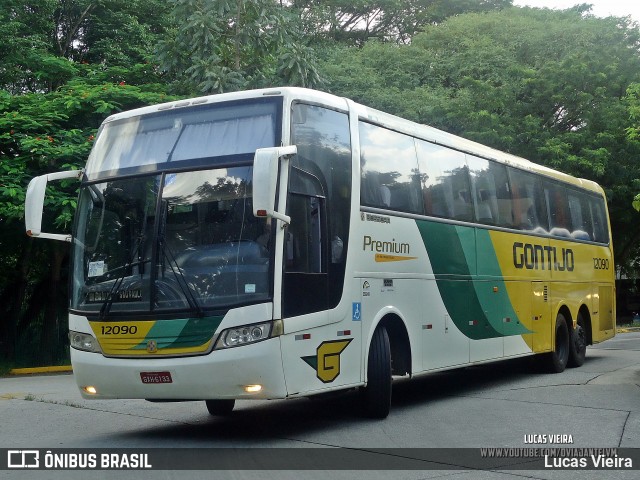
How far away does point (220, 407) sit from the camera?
1125 cm

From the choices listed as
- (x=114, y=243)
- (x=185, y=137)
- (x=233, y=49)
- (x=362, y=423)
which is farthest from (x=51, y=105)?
(x=362, y=423)

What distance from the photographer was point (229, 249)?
8828 millimetres

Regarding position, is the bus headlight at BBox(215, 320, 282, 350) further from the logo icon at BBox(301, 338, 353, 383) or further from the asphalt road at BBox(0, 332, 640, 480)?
the asphalt road at BBox(0, 332, 640, 480)

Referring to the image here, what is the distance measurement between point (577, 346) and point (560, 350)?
0.82 metres

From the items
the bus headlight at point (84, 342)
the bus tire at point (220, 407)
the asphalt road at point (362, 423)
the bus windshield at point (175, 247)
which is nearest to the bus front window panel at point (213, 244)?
the bus windshield at point (175, 247)

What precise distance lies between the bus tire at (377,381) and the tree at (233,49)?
9881 millimetres

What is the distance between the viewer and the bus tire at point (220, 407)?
11148 millimetres

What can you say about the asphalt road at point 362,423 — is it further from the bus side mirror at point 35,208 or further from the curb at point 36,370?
the curb at point 36,370

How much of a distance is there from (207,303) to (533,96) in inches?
978

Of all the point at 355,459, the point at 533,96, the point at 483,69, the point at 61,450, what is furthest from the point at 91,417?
the point at 483,69

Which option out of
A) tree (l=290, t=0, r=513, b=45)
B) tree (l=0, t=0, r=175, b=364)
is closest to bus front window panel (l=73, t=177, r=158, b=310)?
tree (l=0, t=0, r=175, b=364)

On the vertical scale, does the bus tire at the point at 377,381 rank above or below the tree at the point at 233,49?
below

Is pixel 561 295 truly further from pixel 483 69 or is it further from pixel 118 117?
pixel 483 69

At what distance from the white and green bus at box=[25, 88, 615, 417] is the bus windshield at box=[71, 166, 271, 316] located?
0.05ft
